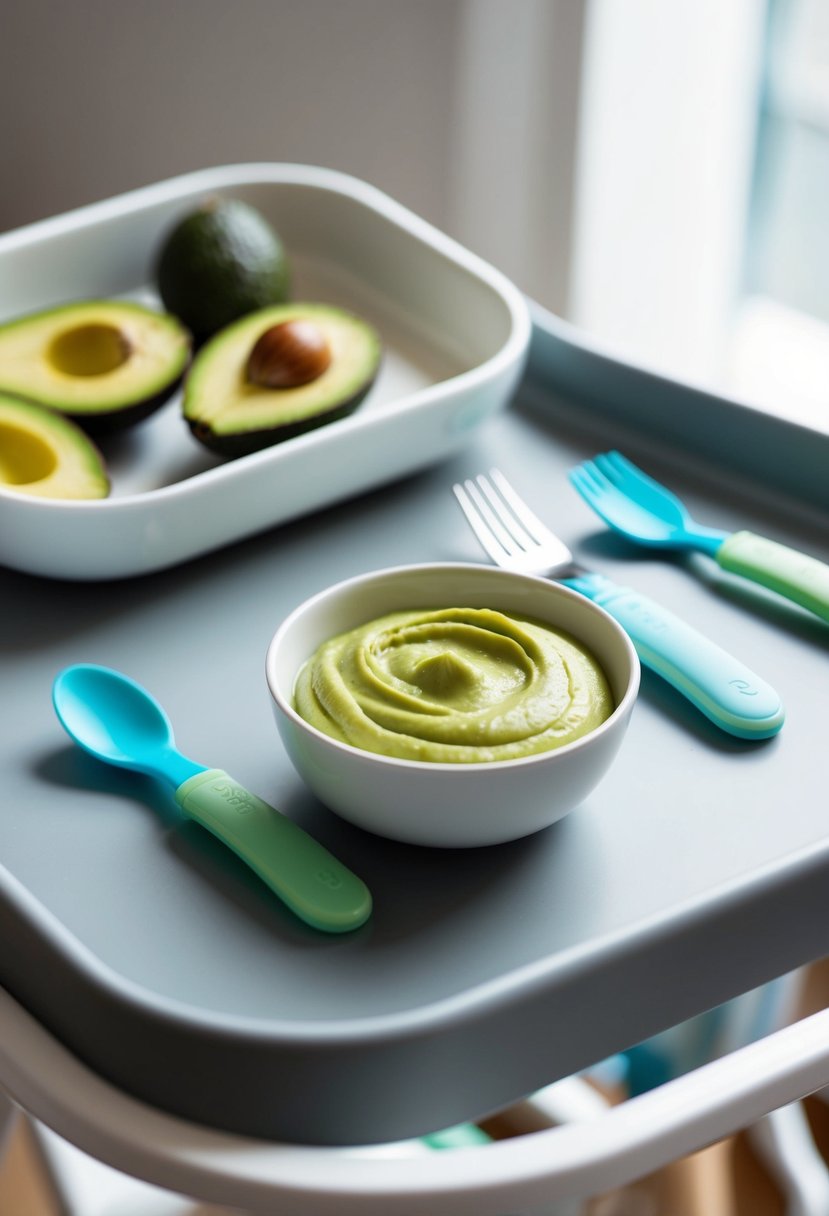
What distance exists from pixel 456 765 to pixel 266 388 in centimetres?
37

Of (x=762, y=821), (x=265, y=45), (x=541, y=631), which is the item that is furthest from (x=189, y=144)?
(x=762, y=821)

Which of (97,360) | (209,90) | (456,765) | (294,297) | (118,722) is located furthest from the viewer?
(209,90)

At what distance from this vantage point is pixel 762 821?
0.62 metres

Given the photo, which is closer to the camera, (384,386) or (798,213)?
(384,386)

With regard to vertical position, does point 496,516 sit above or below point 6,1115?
above

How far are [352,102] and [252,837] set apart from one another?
0.87m

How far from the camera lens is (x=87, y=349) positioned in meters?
0.91

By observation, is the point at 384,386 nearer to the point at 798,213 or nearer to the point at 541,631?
the point at 541,631

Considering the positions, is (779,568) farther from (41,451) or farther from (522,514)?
(41,451)

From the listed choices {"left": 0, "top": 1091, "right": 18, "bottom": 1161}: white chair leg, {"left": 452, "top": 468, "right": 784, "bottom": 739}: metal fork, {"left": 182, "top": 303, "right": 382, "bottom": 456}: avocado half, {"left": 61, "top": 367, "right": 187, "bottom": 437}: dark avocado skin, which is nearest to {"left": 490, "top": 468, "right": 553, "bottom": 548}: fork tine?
{"left": 452, "top": 468, "right": 784, "bottom": 739}: metal fork

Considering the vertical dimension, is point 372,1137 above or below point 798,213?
above

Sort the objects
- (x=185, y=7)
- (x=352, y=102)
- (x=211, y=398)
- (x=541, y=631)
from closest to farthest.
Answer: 1. (x=541, y=631)
2. (x=211, y=398)
3. (x=185, y=7)
4. (x=352, y=102)

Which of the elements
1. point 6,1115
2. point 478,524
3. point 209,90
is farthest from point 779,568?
point 209,90

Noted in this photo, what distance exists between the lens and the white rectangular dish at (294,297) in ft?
2.54
